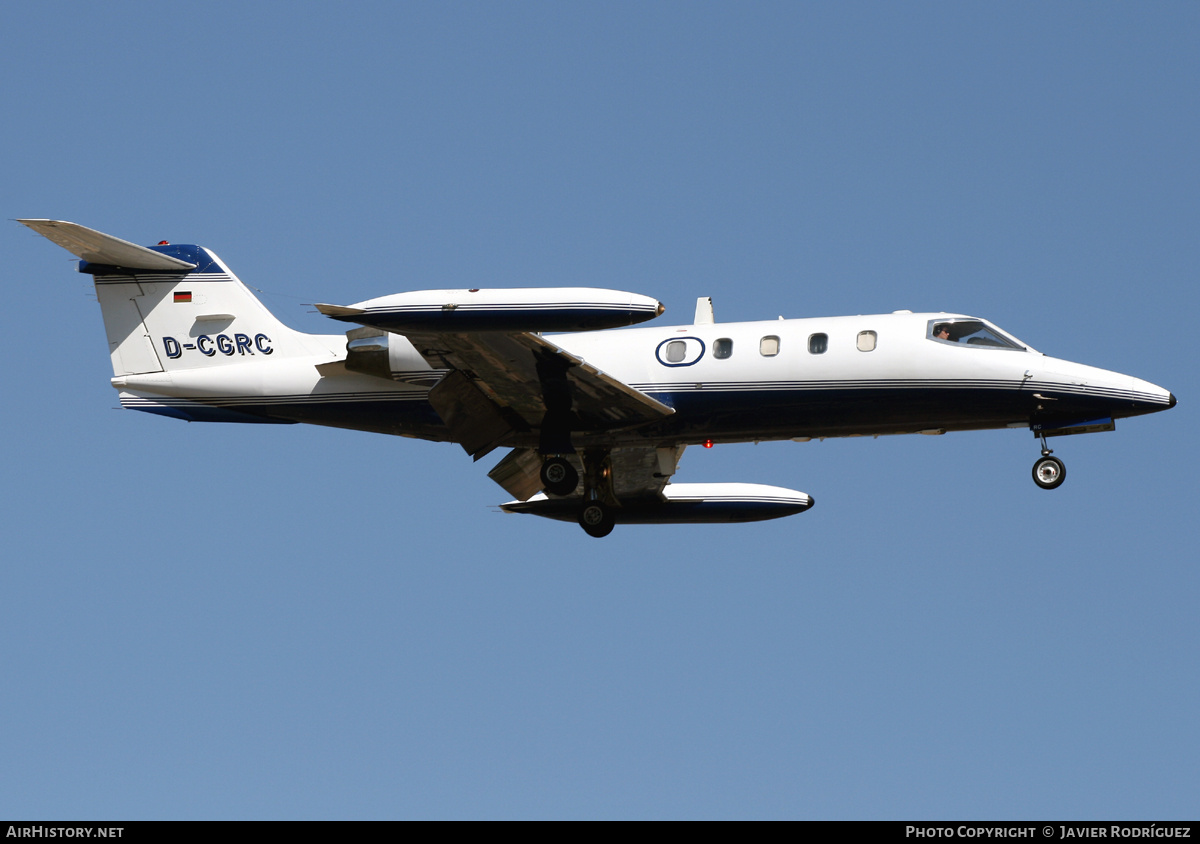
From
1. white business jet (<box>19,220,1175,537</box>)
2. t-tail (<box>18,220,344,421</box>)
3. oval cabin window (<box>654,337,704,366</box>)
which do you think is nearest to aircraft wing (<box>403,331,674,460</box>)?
white business jet (<box>19,220,1175,537</box>)

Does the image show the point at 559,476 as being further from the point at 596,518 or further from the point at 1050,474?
the point at 1050,474

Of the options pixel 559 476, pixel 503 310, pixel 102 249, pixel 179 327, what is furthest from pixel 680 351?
pixel 102 249

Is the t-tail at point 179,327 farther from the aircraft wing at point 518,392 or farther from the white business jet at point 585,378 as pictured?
the aircraft wing at point 518,392

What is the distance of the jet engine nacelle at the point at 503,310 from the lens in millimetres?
19844

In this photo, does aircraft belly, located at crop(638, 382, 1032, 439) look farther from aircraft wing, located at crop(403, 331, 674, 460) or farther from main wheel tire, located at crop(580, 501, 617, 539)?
main wheel tire, located at crop(580, 501, 617, 539)

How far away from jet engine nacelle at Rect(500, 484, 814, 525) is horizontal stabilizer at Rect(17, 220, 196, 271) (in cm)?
794

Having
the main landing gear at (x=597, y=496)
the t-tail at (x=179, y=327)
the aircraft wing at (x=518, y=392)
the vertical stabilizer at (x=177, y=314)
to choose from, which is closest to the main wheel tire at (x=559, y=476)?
the aircraft wing at (x=518, y=392)

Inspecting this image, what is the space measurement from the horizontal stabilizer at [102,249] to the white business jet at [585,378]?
0.12 ft

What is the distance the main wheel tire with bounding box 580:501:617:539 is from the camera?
25625 mm

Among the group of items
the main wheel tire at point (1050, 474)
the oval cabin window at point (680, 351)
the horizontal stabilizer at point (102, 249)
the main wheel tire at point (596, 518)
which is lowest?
the main wheel tire at point (596, 518)

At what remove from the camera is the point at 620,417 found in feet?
78.1

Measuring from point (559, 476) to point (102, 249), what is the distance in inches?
343

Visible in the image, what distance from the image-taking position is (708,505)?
2747 centimetres
